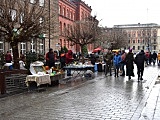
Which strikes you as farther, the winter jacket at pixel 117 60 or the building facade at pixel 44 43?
the building facade at pixel 44 43

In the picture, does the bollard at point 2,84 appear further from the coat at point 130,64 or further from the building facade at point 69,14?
the building facade at point 69,14

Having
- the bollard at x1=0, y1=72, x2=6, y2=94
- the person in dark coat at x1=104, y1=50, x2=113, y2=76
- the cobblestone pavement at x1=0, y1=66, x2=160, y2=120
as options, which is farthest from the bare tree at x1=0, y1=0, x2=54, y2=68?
the person in dark coat at x1=104, y1=50, x2=113, y2=76

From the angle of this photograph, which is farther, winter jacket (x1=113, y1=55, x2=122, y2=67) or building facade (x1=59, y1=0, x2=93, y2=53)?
building facade (x1=59, y1=0, x2=93, y2=53)

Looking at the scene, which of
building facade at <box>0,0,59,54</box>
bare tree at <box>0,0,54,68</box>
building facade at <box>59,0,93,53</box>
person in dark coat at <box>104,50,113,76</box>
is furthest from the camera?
building facade at <box>59,0,93,53</box>

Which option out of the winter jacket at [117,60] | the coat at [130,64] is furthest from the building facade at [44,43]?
the coat at [130,64]

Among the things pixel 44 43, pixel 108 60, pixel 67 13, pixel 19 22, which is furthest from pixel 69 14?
pixel 19 22

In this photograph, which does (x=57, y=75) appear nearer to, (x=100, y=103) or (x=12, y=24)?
(x=12, y=24)

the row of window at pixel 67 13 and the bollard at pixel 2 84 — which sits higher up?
the row of window at pixel 67 13

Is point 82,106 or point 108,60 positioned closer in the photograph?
point 82,106

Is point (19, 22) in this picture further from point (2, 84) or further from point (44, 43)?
point (44, 43)

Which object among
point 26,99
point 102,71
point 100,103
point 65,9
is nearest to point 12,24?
point 26,99

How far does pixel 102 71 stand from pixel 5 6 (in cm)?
1206

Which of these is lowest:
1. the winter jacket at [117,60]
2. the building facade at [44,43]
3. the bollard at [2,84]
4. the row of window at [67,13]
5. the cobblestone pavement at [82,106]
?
the cobblestone pavement at [82,106]

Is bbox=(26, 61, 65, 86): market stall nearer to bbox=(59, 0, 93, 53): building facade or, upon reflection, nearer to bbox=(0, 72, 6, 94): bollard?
bbox=(0, 72, 6, 94): bollard
